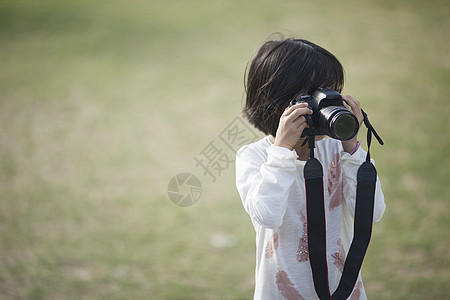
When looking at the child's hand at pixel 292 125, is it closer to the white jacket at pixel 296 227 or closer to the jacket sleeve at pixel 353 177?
the white jacket at pixel 296 227

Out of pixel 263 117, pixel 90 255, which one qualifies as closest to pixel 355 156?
pixel 263 117

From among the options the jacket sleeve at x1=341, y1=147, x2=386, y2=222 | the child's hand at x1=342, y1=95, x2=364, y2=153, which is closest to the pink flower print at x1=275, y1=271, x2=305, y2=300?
the jacket sleeve at x1=341, y1=147, x2=386, y2=222

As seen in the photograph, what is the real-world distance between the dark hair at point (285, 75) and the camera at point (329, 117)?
52 millimetres

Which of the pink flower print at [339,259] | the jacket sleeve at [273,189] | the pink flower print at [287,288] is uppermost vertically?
the jacket sleeve at [273,189]

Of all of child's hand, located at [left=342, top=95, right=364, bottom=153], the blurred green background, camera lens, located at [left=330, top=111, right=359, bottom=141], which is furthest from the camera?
the blurred green background

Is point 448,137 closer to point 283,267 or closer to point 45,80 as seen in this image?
point 283,267

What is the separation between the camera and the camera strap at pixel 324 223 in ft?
3.44

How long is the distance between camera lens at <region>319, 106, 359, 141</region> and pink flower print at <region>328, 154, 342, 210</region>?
0.18 m

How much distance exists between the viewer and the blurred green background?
2.48 meters

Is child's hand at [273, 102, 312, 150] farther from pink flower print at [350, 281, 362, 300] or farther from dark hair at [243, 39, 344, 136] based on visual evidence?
pink flower print at [350, 281, 362, 300]

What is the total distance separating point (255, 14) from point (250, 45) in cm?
130

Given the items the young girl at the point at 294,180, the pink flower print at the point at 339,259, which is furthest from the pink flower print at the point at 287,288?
the pink flower print at the point at 339,259

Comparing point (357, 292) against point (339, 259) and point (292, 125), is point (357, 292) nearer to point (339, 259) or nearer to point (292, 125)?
point (339, 259)

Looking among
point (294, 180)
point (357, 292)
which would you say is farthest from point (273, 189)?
point (357, 292)
